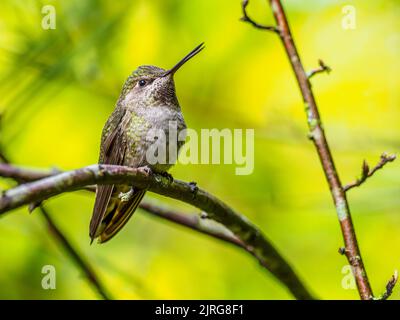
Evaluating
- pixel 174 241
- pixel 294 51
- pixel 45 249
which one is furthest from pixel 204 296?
pixel 294 51

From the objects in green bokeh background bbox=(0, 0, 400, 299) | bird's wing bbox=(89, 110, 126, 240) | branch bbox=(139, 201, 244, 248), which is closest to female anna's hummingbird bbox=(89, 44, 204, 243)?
bird's wing bbox=(89, 110, 126, 240)

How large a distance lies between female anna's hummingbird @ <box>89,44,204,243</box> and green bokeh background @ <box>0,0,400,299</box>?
2.20 ft

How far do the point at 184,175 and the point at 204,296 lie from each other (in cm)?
122

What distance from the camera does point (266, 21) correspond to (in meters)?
5.75

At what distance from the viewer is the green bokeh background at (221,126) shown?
4.84m

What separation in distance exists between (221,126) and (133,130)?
76.8 inches

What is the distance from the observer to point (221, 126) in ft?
18.9

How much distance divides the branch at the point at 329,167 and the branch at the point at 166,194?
534mm

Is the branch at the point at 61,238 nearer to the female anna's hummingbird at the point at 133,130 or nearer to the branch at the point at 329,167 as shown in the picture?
the female anna's hummingbird at the point at 133,130

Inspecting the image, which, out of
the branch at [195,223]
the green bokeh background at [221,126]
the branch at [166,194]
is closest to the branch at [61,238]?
the branch at [166,194]

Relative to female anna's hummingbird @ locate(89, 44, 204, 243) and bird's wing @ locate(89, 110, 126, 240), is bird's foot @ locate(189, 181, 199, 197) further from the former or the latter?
bird's wing @ locate(89, 110, 126, 240)

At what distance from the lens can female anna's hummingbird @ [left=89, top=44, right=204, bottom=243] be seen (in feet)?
12.4

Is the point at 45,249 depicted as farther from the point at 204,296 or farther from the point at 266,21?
the point at 266,21

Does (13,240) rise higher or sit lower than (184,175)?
lower
